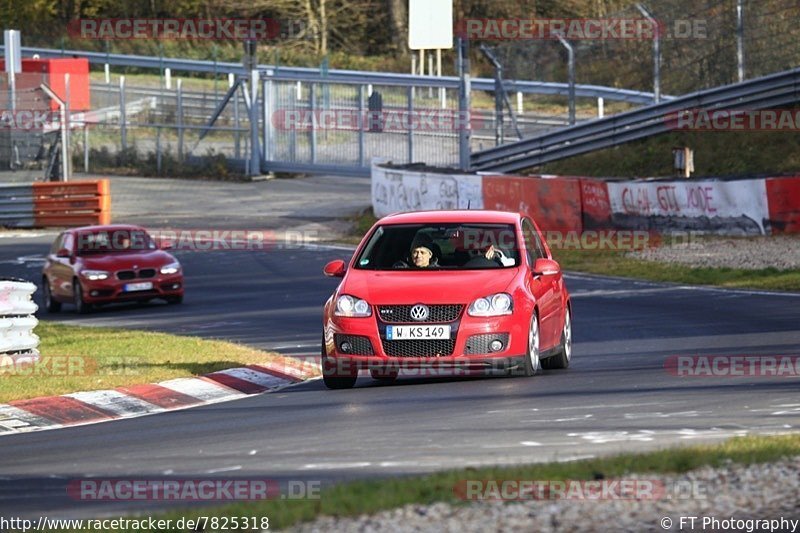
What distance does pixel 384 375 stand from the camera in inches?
550

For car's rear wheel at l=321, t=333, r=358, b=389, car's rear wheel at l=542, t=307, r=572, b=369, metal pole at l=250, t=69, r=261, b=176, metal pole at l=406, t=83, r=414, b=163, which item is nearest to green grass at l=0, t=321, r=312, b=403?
car's rear wheel at l=321, t=333, r=358, b=389

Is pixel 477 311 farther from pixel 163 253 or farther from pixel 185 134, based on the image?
pixel 185 134

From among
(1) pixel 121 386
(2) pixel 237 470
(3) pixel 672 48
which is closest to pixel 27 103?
(3) pixel 672 48

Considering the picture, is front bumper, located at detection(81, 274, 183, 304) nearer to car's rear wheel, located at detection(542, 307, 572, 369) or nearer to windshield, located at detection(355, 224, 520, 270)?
windshield, located at detection(355, 224, 520, 270)

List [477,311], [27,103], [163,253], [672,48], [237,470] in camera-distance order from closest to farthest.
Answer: [237,470]
[477,311]
[163,253]
[672,48]
[27,103]

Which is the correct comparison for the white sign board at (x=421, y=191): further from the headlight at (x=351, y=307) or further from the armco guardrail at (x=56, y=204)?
the headlight at (x=351, y=307)

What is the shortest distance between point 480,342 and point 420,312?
1.82 ft

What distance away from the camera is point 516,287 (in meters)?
13.3

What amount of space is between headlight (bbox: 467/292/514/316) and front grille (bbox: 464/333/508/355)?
183mm

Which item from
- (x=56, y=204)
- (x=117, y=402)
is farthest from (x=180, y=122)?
(x=117, y=402)

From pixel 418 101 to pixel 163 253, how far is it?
1596cm

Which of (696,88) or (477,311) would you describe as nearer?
(477,311)

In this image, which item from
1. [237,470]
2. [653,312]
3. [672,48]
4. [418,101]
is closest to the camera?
[237,470]

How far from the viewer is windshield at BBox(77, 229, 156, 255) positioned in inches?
986
